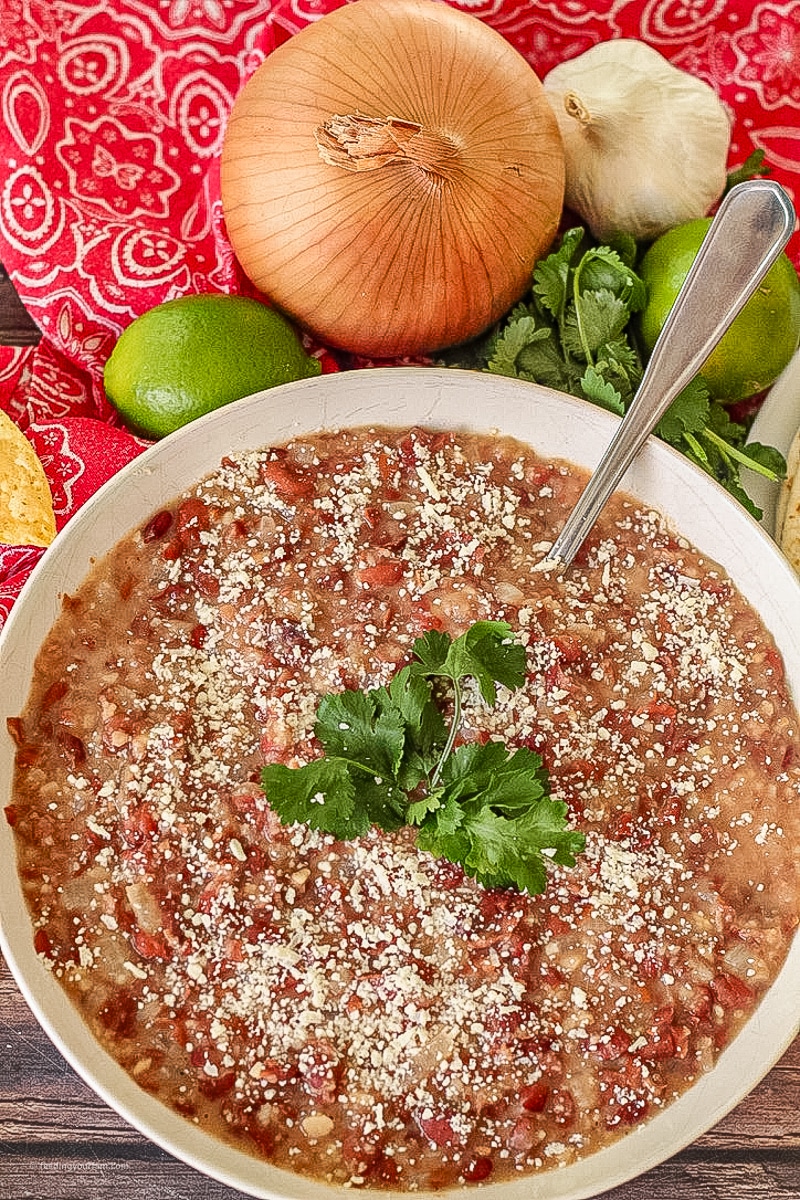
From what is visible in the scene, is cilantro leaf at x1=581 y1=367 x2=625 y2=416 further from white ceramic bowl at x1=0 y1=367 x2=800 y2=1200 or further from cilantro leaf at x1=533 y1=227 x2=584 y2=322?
cilantro leaf at x1=533 y1=227 x2=584 y2=322

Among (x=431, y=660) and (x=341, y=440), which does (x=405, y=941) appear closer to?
(x=431, y=660)

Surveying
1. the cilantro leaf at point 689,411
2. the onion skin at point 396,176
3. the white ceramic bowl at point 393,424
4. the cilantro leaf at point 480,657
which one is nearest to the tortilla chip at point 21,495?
the white ceramic bowl at point 393,424

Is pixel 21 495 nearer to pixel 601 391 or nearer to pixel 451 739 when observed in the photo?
pixel 451 739

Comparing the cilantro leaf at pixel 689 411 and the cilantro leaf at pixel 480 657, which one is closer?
the cilantro leaf at pixel 480 657

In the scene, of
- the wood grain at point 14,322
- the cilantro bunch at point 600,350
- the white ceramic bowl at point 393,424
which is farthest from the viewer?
the wood grain at point 14,322

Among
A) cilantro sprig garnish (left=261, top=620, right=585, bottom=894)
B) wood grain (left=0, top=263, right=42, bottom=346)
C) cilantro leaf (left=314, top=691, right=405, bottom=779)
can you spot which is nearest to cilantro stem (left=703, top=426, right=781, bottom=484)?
cilantro sprig garnish (left=261, top=620, right=585, bottom=894)

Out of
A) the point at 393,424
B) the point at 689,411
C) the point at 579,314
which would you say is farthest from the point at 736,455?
the point at 393,424

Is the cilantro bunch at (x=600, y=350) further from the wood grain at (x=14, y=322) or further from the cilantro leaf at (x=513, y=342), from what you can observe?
the wood grain at (x=14, y=322)
